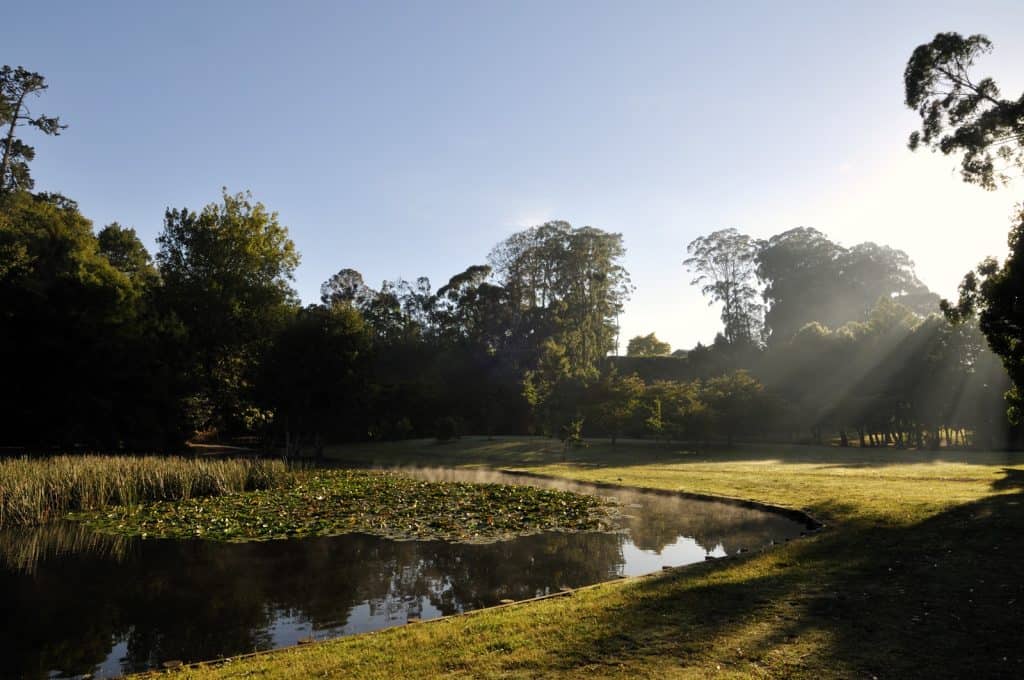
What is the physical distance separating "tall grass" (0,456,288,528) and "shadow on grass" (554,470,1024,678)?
15920 mm

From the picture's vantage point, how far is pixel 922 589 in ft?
25.6

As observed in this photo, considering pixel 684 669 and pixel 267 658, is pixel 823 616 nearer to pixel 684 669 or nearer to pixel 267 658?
pixel 684 669

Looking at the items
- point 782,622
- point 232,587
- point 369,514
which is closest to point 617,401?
point 369,514

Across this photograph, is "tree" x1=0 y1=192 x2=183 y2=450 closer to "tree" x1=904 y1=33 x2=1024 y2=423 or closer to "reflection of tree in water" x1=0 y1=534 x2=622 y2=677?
"reflection of tree in water" x1=0 y1=534 x2=622 y2=677

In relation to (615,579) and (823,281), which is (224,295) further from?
(823,281)

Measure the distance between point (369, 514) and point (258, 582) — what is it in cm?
610

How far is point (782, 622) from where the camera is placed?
6730 mm

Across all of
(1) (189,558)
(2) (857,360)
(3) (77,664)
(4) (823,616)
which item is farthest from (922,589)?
(2) (857,360)

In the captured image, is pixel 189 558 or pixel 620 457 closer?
pixel 189 558

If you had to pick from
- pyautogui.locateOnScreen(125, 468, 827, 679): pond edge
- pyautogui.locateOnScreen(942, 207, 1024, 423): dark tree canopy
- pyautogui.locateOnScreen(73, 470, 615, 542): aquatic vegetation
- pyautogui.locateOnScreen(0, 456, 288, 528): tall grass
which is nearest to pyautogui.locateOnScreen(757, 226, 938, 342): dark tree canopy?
pyautogui.locateOnScreen(942, 207, 1024, 423): dark tree canopy

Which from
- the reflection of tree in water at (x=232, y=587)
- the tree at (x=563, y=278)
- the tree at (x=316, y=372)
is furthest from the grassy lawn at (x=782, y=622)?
the tree at (x=563, y=278)

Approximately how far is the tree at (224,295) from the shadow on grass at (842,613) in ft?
121

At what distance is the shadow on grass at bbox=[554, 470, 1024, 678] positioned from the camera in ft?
18.7

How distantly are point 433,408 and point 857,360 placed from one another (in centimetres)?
3347
